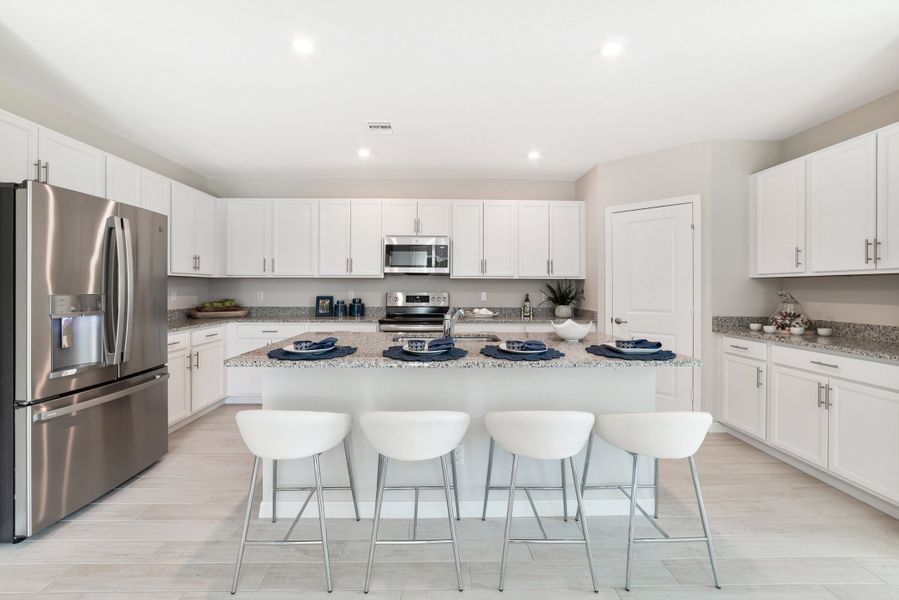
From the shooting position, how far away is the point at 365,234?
4852mm

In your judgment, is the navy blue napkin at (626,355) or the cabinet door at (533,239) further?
the cabinet door at (533,239)

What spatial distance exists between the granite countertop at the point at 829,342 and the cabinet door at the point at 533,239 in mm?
1865

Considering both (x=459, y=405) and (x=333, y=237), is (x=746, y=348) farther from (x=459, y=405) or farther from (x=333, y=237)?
(x=333, y=237)

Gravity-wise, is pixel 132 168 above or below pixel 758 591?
above

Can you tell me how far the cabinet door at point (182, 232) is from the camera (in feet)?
13.2

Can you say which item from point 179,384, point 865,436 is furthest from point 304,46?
point 865,436

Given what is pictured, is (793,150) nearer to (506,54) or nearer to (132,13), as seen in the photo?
(506,54)

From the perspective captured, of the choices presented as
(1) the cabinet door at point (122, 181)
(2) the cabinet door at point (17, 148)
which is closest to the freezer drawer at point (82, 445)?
(2) the cabinet door at point (17, 148)

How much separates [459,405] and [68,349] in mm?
2075

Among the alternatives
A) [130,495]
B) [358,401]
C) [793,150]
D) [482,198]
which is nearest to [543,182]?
[482,198]

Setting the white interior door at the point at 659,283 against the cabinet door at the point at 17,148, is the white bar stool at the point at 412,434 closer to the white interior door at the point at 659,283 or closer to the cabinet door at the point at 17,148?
the cabinet door at the point at 17,148

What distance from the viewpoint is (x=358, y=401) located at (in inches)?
90.9

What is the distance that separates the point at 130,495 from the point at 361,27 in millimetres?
3007

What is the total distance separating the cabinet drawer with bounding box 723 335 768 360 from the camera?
319 cm
